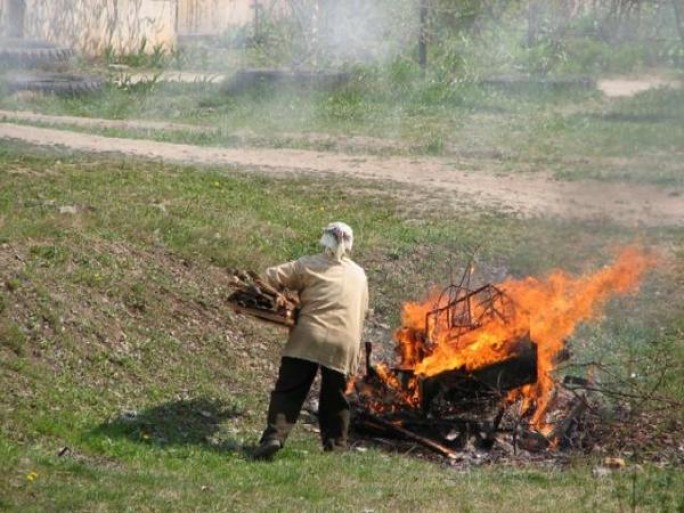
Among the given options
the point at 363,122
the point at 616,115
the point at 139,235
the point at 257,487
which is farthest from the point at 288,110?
the point at 257,487

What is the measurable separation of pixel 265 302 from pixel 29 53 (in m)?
16.7

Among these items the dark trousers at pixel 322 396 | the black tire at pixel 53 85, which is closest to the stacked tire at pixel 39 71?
the black tire at pixel 53 85

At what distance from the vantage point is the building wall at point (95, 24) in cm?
2864

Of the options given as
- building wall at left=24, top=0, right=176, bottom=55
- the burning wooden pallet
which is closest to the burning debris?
the burning wooden pallet

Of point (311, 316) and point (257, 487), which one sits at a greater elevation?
point (311, 316)

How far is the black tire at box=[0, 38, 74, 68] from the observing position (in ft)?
82.7

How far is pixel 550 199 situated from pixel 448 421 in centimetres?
790

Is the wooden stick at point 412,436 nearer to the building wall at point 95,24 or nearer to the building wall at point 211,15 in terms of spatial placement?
the building wall at point 95,24

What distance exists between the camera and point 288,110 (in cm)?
2388

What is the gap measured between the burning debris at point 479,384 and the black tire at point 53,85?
13708mm

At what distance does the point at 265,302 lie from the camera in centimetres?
1009

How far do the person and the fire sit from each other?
2.35 feet

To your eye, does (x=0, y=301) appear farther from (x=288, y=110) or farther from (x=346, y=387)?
(x=288, y=110)

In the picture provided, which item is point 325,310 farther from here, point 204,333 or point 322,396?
point 204,333
